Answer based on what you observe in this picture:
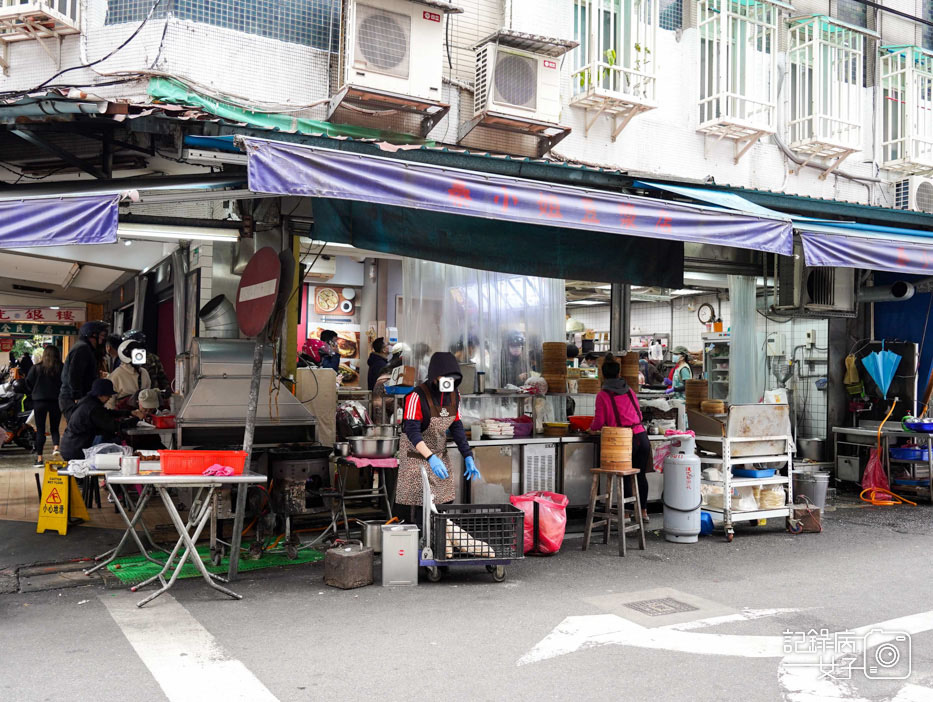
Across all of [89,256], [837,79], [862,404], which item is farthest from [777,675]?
[89,256]

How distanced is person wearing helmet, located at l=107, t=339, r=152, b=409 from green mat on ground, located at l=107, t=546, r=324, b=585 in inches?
141

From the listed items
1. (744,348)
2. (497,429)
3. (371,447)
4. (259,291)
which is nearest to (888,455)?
(744,348)

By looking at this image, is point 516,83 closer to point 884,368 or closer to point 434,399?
point 434,399

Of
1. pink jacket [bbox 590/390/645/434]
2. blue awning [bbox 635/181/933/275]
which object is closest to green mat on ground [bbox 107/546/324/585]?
pink jacket [bbox 590/390/645/434]

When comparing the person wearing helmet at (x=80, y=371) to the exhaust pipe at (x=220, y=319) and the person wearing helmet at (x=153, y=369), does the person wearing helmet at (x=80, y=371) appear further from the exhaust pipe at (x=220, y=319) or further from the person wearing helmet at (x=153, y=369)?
the exhaust pipe at (x=220, y=319)

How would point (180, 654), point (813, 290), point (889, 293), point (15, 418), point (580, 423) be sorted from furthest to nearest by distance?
point (15, 418) < point (889, 293) < point (813, 290) < point (580, 423) < point (180, 654)

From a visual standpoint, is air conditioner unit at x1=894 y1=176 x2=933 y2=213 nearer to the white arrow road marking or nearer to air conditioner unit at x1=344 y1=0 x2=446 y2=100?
air conditioner unit at x1=344 y1=0 x2=446 y2=100

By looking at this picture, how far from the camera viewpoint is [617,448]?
788cm

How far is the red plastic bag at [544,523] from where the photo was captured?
7.51 meters

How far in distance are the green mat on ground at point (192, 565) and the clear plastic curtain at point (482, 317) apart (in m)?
2.64

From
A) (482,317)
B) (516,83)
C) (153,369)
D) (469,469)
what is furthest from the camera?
(153,369)

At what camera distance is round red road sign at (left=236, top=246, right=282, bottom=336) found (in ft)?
21.3

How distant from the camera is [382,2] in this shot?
8.21 metres

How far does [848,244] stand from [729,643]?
4951 millimetres
